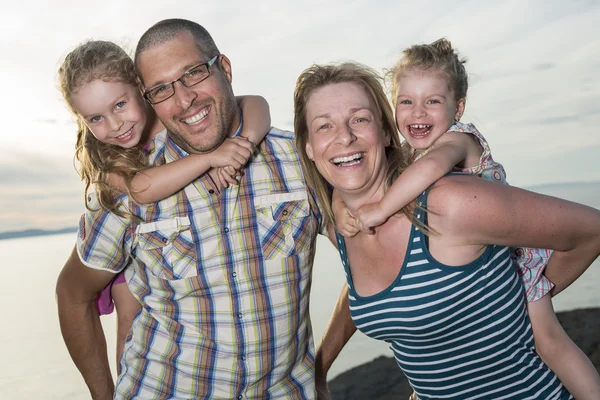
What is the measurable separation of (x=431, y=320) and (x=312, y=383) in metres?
0.90

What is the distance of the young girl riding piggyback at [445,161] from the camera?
2.11 meters

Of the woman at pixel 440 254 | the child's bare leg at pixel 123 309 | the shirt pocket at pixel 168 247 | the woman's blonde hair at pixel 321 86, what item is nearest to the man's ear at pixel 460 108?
the woman's blonde hair at pixel 321 86

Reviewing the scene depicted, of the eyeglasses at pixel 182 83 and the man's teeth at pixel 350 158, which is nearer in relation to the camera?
the man's teeth at pixel 350 158

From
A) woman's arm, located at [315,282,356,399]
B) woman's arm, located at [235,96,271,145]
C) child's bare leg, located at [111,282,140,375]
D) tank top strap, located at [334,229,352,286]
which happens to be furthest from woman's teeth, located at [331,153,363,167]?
child's bare leg, located at [111,282,140,375]

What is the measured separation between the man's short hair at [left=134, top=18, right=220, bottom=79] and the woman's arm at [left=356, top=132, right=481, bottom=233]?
106 cm

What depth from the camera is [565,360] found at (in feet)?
7.54

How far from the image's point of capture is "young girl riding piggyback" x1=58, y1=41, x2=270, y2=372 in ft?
8.09

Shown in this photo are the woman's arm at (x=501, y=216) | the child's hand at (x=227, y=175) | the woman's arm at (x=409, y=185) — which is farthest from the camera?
the child's hand at (x=227, y=175)

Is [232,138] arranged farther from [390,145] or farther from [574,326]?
[574,326]

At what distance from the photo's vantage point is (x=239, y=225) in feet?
8.13

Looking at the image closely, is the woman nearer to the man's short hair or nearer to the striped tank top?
the striped tank top

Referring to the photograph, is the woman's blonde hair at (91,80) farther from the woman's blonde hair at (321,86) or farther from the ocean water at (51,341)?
the ocean water at (51,341)

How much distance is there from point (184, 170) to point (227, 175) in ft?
0.61

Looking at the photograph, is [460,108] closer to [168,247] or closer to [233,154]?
[233,154]
